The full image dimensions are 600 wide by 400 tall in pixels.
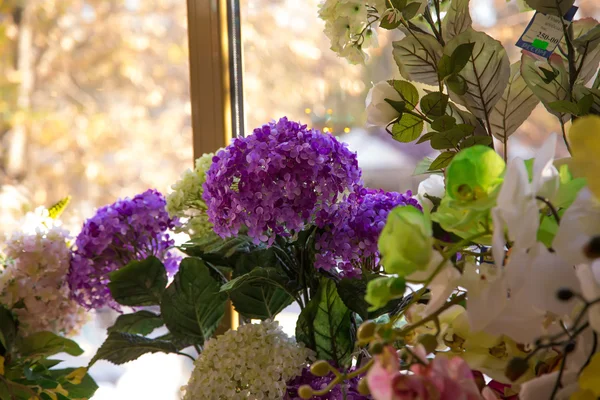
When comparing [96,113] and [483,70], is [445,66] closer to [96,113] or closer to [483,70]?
[483,70]

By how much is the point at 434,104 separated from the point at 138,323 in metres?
0.70

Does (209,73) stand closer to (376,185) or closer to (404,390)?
(376,185)

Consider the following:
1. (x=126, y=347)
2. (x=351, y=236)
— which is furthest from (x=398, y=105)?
(x=126, y=347)

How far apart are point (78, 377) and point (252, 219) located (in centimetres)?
54

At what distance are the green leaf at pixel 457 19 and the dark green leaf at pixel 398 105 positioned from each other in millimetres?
84

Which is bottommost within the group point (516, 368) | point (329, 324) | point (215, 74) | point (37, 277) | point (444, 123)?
point (516, 368)

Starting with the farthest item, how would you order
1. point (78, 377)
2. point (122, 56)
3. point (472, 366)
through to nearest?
point (122, 56), point (78, 377), point (472, 366)

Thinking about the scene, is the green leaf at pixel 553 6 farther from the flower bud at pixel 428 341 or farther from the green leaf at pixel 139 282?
the green leaf at pixel 139 282

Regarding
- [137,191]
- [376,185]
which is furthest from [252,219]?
[137,191]

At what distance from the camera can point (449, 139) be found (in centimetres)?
66

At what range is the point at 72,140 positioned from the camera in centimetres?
163

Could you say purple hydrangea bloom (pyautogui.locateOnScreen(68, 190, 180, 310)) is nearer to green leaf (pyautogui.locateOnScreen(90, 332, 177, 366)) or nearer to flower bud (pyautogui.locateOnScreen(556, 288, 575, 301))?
green leaf (pyautogui.locateOnScreen(90, 332, 177, 366))

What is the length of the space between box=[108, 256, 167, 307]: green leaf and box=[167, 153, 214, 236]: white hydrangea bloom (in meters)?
0.09

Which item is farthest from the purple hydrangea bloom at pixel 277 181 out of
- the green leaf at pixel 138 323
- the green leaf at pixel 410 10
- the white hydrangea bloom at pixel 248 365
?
the green leaf at pixel 138 323
